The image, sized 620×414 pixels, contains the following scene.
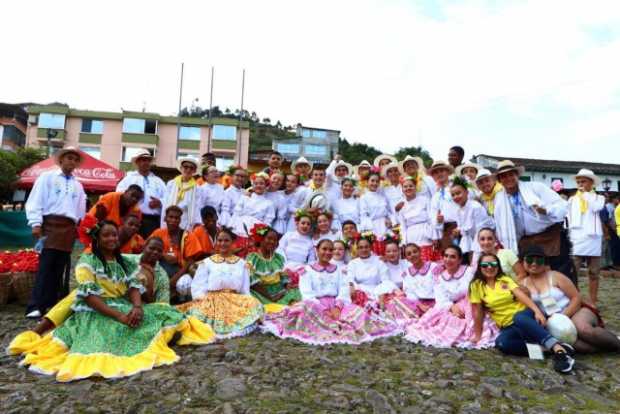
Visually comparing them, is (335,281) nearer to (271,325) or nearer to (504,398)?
(271,325)

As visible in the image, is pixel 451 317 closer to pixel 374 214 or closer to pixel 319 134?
pixel 374 214

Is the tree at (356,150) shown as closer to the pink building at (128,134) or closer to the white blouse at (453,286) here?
the pink building at (128,134)

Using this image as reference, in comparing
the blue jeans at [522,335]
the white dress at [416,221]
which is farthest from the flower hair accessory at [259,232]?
the blue jeans at [522,335]

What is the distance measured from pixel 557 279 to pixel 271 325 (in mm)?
3137

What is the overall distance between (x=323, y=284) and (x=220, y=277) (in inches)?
54.1

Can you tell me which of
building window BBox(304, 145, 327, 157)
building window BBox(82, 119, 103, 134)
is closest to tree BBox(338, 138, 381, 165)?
building window BBox(304, 145, 327, 157)

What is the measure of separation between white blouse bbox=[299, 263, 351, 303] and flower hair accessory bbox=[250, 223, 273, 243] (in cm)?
85

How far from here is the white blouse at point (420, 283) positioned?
19.7 ft

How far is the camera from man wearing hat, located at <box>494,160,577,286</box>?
17.7 ft

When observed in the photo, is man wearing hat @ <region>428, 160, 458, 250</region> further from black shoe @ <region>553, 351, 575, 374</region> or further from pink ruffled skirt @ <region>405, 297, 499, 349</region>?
black shoe @ <region>553, 351, 575, 374</region>

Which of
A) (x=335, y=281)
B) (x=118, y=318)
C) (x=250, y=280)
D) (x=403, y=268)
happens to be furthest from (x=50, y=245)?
(x=403, y=268)

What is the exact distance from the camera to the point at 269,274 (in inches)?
253

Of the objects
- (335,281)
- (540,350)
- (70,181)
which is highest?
(70,181)

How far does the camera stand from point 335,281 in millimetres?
6109
